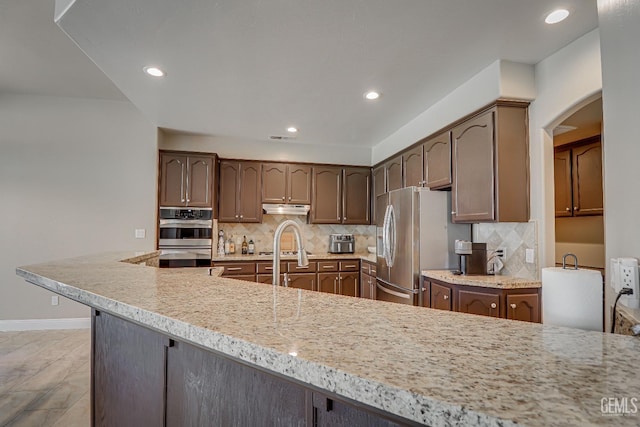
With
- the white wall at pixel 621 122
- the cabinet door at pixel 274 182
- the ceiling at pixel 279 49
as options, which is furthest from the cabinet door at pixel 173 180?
the white wall at pixel 621 122

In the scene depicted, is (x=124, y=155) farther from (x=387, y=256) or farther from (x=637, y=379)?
(x=637, y=379)

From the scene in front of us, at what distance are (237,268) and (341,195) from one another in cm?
188

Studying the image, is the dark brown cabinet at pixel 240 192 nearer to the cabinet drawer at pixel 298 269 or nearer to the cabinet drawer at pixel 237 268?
the cabinet drawer at pixel 237 268

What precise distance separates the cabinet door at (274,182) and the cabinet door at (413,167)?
1.75m

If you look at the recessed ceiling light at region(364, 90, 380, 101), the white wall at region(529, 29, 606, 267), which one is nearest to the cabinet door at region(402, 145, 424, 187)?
the recessed ceiling light at region(364, 90, 380, 101)

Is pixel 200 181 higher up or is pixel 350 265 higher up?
pixel 200 181

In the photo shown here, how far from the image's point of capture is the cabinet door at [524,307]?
238 cm

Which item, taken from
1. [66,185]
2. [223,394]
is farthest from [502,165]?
[66,185]

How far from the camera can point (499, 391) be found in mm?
439

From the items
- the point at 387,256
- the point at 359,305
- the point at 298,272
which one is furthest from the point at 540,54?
the point at 298,272

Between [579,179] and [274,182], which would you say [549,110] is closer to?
[579,179]

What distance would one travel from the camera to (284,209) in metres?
4.77

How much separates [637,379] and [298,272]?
13.4 ft

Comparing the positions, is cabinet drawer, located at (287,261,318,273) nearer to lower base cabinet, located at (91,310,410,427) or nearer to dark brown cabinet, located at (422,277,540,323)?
dark brown cabinet, located at (422,277,540,323)
